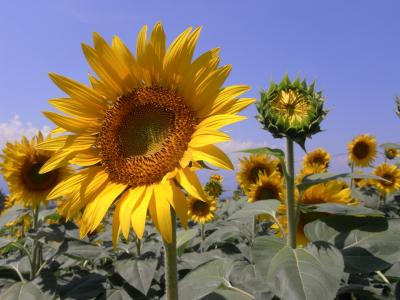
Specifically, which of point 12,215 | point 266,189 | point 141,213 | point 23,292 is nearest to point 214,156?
point 141,213

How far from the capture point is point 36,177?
4.49 meters

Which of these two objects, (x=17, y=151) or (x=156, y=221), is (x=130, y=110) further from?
(x=17, y=151)

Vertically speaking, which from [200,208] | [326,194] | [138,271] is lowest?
[138,271]

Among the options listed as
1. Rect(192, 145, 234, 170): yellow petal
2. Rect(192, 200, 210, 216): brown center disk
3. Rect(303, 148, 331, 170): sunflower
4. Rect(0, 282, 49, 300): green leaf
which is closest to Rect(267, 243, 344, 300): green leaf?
Rect(192, 145, 234, 170): yellow petal

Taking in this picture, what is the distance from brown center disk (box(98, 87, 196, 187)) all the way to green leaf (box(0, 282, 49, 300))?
1.57m

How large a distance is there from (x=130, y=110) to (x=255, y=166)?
4468mm

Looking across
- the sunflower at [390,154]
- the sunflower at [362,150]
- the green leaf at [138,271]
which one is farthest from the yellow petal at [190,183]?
the sunflower at [390,154]

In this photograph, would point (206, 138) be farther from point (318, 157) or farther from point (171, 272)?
point (318, 157)

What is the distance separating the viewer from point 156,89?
2193 mm

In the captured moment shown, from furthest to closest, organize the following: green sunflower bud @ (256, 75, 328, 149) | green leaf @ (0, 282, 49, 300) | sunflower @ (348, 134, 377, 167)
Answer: sunflower @ (348, 134, 377, 167) < green leaf @ (0, 282, 49, 300) < green sunflower bud @ (256, 75, 328, 149)

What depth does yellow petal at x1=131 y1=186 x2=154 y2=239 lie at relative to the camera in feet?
5.66

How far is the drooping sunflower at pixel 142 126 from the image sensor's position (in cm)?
177

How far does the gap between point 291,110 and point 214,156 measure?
0.87 meters

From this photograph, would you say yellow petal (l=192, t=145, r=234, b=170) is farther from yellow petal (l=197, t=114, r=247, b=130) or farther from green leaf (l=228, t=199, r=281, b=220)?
green leaf (l=228, t=199, r=281, b=220)
